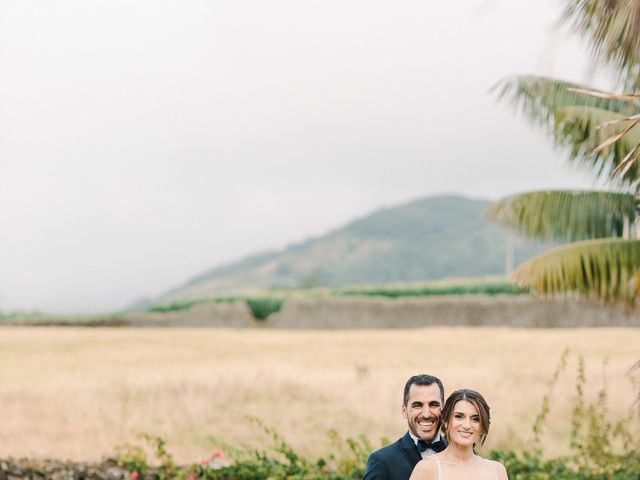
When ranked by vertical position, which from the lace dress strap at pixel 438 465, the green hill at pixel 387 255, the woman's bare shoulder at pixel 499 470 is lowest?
the woman's bare shoulder at pixel 499 470

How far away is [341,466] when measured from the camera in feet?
23.0

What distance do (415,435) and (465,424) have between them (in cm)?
33

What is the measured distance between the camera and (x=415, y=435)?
10.5 ft

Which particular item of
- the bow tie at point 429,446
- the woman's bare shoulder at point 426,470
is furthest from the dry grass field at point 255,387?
the woman's bare shoulder at point 426,470

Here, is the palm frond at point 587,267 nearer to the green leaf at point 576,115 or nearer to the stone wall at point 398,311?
the green leaf at point 576,115

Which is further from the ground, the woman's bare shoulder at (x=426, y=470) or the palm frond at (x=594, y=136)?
the palm frond at (x=594, y=136)

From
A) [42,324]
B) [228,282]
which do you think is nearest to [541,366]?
[42,324]

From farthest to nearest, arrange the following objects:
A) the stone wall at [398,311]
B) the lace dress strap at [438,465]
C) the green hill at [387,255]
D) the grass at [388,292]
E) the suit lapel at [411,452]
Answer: the green hill at [387,255], the grass at [388,292], the stone wall at [398,311], the suit lapel at [411,452], the lace dress strap at [438,465]

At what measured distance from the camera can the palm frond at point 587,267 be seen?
976 cm

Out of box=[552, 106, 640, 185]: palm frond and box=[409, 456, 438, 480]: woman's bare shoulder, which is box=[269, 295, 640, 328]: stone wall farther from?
box=[409, 456, 438, 480]: woman's bare shoulder

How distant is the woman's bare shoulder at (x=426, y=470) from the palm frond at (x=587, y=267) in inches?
282

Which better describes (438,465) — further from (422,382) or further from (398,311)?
(398,311)

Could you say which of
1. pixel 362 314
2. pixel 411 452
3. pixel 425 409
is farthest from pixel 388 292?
pixel 425 409

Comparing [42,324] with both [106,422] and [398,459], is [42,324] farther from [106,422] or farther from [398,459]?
[398,459]
